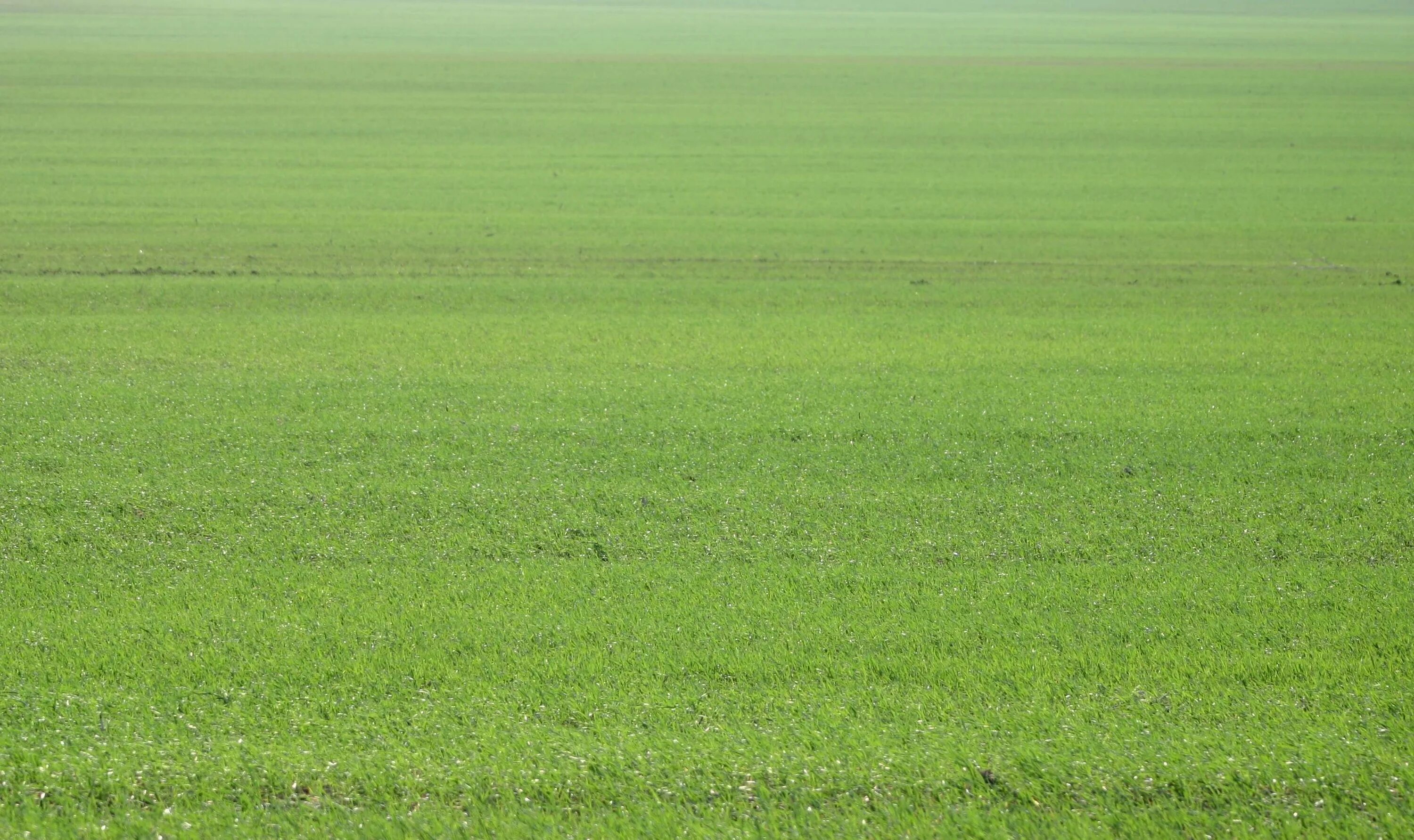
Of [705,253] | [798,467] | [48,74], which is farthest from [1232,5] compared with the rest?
[798,467]

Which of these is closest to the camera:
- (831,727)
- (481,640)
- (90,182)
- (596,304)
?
(831,727)

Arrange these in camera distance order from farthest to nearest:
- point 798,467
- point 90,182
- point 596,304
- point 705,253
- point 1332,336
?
point 90,182 < point 705,253 < point 596,304 < point 1332,336 < point 798,467

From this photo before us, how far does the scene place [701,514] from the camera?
29.8 feet

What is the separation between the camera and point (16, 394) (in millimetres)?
11562

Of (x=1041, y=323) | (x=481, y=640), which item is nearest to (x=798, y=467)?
(x=481, y=640)

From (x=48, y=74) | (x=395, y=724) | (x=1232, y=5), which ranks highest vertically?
(x=1232, y=5)

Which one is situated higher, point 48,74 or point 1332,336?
point 48,74

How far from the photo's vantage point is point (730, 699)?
6.52m

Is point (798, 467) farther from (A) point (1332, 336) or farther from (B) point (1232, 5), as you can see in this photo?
(B) point (1232, 5)

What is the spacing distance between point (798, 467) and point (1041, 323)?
638cm

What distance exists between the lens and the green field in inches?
228

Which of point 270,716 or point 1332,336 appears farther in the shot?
point 1332,336

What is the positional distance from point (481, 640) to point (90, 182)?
22156 millimetres

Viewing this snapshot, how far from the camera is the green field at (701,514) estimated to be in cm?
580
